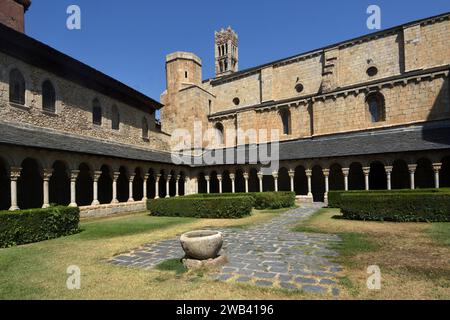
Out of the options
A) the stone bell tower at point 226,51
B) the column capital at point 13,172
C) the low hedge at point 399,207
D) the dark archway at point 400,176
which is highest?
the stone bell tower at point 226,51

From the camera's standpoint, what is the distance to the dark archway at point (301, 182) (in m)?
24.3

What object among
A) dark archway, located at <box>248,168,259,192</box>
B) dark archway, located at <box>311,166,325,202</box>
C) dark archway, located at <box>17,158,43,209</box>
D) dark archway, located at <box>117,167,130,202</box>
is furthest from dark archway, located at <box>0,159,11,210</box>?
dark archway, located at <box>311,166,325,202</box>

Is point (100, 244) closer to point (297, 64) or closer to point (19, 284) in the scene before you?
point (19, 284)

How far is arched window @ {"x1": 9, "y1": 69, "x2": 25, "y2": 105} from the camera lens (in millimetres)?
13883

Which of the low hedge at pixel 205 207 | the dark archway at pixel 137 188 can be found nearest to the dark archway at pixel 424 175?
the low hedge at pixel 205 207

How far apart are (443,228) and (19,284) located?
11582mm

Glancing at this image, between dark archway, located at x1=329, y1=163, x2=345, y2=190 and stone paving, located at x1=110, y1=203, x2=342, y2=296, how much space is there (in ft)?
50.4

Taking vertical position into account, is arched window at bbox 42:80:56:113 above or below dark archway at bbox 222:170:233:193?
above

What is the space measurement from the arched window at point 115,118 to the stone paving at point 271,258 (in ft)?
50.2

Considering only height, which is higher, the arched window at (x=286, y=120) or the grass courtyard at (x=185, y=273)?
the arched window at (x=286, y=120)

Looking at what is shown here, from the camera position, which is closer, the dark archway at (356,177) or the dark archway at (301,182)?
the dark archway at (356,177)

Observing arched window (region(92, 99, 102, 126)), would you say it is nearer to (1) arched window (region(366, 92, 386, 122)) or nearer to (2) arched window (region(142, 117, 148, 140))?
(2) arched window (region(142, 117, 148, 140))

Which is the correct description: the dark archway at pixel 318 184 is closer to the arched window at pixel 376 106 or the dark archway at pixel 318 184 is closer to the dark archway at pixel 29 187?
the arched window at pixel 376 106

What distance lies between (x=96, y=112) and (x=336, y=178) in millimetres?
19760
